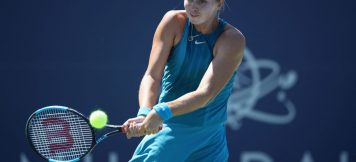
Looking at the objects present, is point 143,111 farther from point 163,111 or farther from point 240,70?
point 240,70

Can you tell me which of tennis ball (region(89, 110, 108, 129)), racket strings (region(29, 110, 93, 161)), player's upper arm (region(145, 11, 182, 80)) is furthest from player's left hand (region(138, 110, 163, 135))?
racket strings (region(29, 110, 93, 161))

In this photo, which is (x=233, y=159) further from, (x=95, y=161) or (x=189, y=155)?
(x=189, y=155)

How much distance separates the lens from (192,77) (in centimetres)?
462

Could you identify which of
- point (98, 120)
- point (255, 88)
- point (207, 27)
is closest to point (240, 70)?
point (255, 88)

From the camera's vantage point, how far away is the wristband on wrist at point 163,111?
4.21 metres

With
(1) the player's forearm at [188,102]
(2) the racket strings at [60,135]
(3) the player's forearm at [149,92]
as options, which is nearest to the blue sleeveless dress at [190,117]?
(3) the player's forearm at [149,92]

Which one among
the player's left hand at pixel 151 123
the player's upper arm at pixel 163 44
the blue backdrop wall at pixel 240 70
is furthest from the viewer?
the blue backdrop wall at pixel 240 70

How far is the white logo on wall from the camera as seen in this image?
291 inches

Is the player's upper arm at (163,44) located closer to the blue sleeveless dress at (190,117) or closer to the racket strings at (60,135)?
the blue sleeveless dress at (190,117)

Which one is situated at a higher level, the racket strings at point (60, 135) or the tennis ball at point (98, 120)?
the tennis ball at point (98, 120)

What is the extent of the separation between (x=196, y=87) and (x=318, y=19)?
10.3 feet

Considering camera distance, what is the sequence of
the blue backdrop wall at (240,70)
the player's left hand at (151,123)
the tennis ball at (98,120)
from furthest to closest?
the blue backdrop wall at (240,70) < the tennis ball at (98,120) < the player's left hand at (151,123)

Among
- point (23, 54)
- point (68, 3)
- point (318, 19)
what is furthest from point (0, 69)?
point (318, 19)

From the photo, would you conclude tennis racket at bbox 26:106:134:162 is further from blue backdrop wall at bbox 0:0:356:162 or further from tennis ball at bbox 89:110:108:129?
blue backdrop wall at bbox 0:0:356:162
